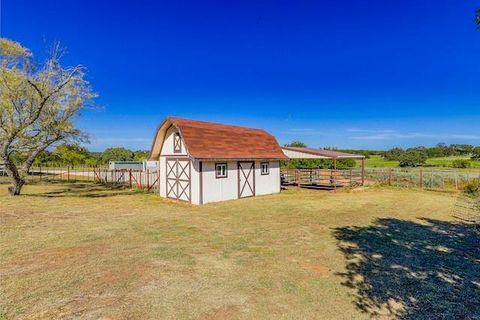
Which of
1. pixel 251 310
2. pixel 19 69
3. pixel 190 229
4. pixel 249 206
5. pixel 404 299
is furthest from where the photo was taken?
pixel 19 69

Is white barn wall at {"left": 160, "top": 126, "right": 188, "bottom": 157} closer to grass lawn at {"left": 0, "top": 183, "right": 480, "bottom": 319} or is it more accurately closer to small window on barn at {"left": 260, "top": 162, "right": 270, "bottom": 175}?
grass lawn at {"left": 0, "top": 183, "right": 480, "bottom": 319}

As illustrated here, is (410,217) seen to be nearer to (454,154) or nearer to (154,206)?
(154,206)

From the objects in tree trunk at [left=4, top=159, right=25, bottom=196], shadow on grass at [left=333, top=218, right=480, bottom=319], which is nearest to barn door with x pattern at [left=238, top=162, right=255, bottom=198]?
shadow on grass at [left=333, top=218, right=480, bottom=319]

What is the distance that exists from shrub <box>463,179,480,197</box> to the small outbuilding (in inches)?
444

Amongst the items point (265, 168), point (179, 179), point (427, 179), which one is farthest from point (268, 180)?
point (427, 179)

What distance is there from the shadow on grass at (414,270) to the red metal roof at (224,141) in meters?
8.32

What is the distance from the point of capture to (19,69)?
1716 cm

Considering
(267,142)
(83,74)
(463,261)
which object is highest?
(83,74)

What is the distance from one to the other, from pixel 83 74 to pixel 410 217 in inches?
723

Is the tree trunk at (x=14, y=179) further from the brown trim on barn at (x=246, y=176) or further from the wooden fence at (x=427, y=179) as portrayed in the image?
the wooden fence at (x=427, y=179)

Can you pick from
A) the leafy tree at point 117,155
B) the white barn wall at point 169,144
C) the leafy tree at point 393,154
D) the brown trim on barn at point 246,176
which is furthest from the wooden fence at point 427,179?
the leafy tree at point 117,155

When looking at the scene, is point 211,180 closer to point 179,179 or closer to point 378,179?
point 179,179

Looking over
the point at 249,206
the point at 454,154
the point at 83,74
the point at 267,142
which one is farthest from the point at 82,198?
the point at 454,154

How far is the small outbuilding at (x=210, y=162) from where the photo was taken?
51.5 feet
